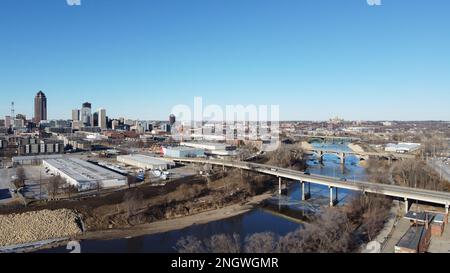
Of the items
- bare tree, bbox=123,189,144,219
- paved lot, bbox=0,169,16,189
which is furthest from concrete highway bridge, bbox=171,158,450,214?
paved lot, bbox=0,169,16,189

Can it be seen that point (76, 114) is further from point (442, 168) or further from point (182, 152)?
point (442, 168)

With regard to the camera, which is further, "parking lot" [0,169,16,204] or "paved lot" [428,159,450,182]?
"paved lot" [428,159,450,182]

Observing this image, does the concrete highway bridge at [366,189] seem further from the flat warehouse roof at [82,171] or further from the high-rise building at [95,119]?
the high-rise building at [95,119]

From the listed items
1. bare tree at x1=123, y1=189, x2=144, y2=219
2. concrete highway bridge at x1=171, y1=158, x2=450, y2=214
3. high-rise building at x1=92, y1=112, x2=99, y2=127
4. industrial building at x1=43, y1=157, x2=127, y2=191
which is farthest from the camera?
high-rise building at x1=92, y1=112, x2=99, y2=127

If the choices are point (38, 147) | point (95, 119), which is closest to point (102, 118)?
point (95, 119)

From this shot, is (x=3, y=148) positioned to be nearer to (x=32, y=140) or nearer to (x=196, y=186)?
(x=32, y=140)

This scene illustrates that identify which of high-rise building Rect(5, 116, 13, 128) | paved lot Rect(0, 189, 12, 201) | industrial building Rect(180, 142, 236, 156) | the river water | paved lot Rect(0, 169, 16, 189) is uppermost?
high-rise building Rect(5, 116, 13, 128)

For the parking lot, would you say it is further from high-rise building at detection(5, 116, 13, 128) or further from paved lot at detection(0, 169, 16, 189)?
high-rise building at detection(5, 116, 13, 128)

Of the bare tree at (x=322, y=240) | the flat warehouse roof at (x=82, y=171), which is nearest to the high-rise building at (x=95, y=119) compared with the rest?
the flat warehouse roof at (x=82, y=171)
